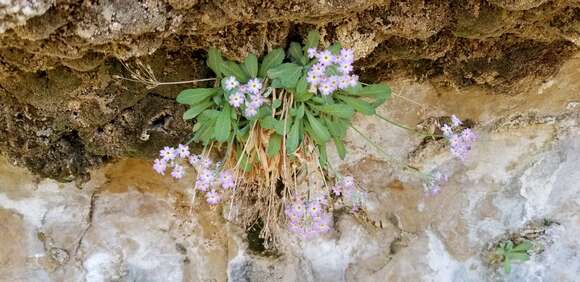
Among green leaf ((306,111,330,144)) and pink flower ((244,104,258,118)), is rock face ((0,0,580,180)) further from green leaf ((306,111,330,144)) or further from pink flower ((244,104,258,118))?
green leaf ((306,111,330,144))

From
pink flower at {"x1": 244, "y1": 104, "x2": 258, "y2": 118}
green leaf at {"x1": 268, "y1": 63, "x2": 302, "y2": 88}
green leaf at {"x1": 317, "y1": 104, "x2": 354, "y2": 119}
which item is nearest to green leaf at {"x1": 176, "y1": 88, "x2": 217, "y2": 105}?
pink flower at {"x1": 244, "y1": 104, "x2": 258, "y2": 118}

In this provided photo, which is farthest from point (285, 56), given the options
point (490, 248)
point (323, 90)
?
point (490, 248)

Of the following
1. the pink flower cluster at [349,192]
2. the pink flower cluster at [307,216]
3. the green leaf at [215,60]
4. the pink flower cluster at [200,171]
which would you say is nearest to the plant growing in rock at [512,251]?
the pink flower cluster at [349,192]

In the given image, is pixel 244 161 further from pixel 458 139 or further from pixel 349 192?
pixel 458 139

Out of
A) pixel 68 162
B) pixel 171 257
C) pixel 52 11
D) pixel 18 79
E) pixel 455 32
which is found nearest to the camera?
pixel 52 11

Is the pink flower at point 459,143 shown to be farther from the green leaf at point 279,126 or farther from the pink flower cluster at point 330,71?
the green leaf at point 279,126

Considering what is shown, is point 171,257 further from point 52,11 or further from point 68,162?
point 52,11

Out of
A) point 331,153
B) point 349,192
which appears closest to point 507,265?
point 349,192
